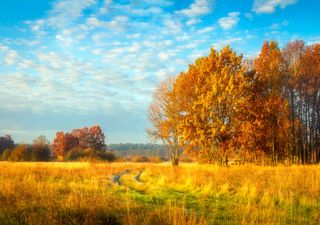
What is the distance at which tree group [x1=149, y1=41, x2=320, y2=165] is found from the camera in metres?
33.3

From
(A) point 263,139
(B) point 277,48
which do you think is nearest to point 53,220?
(A) point 263,139

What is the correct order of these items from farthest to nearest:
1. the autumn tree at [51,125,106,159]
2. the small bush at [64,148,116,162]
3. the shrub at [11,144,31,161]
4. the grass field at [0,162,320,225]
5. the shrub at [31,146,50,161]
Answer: the autumn tree at [51,125,106,159], the small bush at [64,148,116,162], the shrub at [31,146,50,161], the shrub at [11,144,31,161], the grass field at [0,162,320,225]

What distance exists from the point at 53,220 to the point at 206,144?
26250 mm

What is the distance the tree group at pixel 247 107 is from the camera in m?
33.3

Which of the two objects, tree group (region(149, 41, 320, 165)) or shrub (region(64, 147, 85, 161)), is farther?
shrub (region(64, 147, 85, 161))

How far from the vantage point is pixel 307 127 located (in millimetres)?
43781

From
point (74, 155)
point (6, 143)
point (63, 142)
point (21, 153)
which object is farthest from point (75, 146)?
point (21, 153)

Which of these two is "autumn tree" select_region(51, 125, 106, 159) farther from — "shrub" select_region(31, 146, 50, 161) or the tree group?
the tree group

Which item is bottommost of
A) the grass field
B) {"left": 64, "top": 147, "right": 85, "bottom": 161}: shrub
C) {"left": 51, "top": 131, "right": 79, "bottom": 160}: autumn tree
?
the grass field

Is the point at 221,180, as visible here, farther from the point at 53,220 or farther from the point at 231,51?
the point at 231,51

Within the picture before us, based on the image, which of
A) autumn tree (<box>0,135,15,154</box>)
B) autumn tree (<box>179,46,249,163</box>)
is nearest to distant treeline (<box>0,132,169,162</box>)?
autumn tree (<box>0,135,15,154</box>)

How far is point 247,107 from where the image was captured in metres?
34.9

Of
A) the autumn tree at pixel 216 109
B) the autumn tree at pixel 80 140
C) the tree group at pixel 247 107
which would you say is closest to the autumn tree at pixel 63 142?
the autumn tree at pixel 80 140

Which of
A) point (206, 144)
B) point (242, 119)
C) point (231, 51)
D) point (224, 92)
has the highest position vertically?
point (231, 51)
